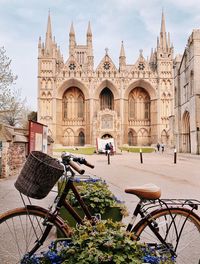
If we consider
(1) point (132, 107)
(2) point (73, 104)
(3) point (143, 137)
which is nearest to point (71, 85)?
(2) point (73, 104)

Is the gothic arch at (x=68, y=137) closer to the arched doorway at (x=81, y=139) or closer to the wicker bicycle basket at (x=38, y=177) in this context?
the arched doorway at (x=81, y=139)

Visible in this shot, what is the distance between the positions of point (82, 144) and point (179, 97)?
28.1 meters

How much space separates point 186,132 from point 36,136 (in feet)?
89.7

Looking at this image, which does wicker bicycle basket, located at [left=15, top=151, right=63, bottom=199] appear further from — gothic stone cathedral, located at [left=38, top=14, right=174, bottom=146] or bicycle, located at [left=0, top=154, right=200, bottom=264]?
gothic stone cathedral, located at [left=38, top=14, right=174, bottom=146]

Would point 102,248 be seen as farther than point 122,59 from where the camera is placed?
No

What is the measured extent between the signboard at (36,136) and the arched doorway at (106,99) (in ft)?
162

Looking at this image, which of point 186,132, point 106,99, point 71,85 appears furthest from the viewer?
point 106,99

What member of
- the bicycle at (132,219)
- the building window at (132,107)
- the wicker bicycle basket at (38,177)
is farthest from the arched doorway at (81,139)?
the wicker bicycle basket at (38,177)

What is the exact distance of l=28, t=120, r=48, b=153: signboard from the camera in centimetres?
943

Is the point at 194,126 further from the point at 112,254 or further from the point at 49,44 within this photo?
the point at 49,44

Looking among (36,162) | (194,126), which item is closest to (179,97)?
(194,126)

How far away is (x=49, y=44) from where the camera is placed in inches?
2270

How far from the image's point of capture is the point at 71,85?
58.3m

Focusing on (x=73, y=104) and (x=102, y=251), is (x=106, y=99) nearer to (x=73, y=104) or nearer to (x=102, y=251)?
(x=73, y=104)
